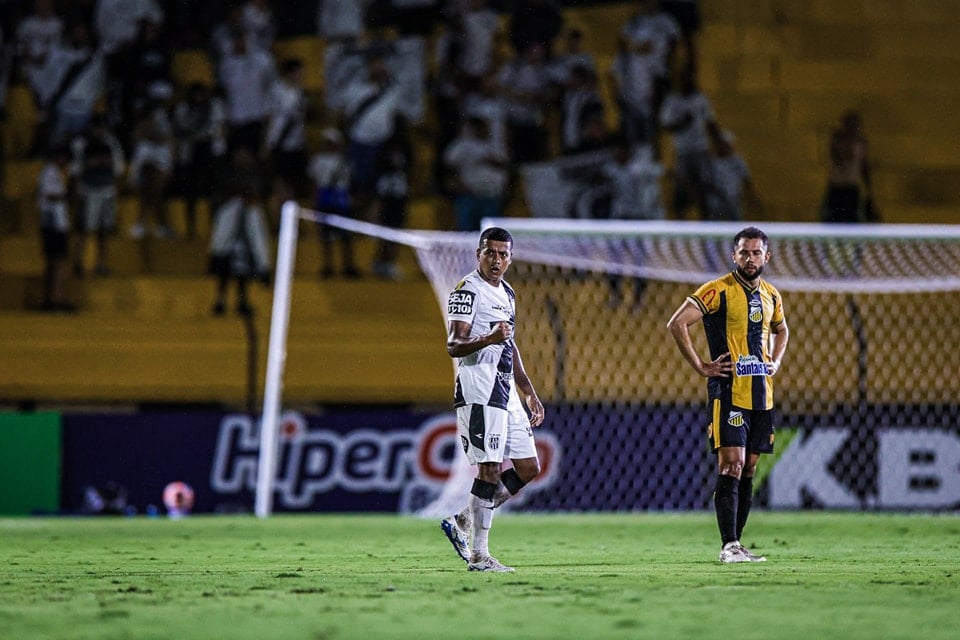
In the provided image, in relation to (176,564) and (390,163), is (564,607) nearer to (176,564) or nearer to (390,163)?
(176,564)

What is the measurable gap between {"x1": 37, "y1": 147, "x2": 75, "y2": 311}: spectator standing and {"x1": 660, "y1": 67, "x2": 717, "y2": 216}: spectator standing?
7.73 m

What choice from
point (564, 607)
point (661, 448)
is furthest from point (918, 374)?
point (564, 607)

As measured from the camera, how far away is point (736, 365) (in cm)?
949

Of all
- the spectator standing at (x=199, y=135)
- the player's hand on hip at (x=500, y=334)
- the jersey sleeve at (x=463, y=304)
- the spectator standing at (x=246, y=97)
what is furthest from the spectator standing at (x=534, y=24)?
the player's hand on hip at (x=500, y=334)

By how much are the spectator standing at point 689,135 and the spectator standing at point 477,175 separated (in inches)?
91.8

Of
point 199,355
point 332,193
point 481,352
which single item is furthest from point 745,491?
point 332,193

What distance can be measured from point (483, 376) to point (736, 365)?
5.69 ft

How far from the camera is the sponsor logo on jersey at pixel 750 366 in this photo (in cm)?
948

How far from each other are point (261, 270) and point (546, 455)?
15.6 ft

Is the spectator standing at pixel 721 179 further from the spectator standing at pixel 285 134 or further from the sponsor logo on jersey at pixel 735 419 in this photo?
the sponsor logo on jersey at pixel 735 419

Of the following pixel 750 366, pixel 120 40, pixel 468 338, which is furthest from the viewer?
pixel 120 40

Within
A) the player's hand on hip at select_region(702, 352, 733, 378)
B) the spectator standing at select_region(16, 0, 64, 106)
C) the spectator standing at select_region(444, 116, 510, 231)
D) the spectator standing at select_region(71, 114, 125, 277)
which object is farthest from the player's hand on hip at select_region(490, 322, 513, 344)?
the spectator standing at select_region(16, 0, 64, 106)

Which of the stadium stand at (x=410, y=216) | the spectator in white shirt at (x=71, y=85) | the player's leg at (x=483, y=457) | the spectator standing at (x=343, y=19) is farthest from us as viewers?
the spectator standing at (x=343, y=19)

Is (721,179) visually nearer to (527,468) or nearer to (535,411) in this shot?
(535,411)
